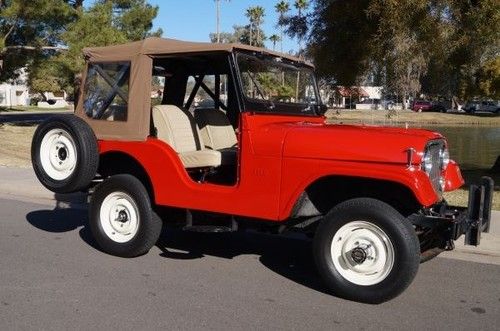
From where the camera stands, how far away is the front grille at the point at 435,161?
4.99 meters

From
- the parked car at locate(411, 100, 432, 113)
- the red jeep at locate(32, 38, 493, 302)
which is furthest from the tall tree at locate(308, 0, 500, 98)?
the parked car at locate(411, 100, 432, 113)

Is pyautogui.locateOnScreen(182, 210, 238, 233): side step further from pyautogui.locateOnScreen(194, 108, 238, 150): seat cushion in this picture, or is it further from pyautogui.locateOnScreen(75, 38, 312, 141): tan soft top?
pyautogui.locateOnScreen(194, 108, 238, 150): seat cushion

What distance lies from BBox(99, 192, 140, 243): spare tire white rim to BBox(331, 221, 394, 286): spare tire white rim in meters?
2.23

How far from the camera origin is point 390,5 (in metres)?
9.62

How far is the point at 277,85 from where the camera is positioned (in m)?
6.01

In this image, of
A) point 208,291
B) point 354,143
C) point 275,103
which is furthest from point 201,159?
point 354,143

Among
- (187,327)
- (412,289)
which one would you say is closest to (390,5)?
(412,289)

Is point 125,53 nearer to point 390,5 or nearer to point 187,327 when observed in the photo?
point 187,327

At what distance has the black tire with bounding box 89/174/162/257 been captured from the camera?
6.10 m

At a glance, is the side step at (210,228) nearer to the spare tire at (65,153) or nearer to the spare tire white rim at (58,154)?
the spare tire at (65,153)

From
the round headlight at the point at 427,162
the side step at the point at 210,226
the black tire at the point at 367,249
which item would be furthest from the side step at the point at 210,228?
the round headlight at the point at 427,162

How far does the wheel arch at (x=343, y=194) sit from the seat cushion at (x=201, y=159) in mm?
1165

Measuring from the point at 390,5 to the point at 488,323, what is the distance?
20.6 ft

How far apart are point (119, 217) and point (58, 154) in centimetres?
90
